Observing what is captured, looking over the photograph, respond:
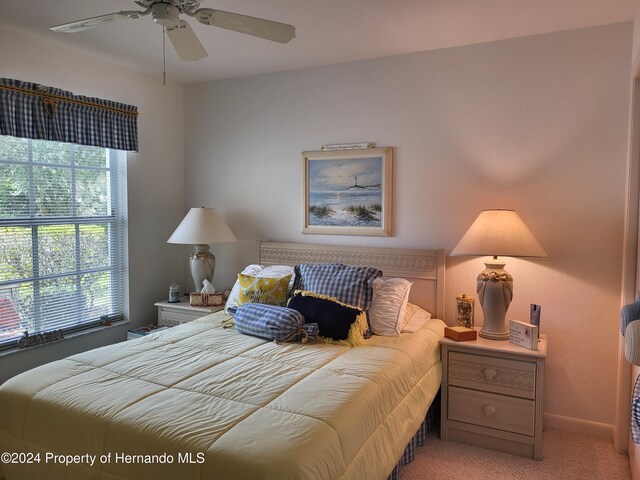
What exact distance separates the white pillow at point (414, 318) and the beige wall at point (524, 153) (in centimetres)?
25

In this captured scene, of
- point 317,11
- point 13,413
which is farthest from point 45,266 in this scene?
point 317,11

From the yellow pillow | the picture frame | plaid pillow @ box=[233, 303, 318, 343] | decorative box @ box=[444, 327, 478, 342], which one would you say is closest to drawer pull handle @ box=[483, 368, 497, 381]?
decorative box @ box=[444, 327, 478, 342]

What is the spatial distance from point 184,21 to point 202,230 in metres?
1.95

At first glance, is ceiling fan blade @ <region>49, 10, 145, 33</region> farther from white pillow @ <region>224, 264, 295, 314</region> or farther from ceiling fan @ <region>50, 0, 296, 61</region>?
white pillow @ <region>224, 264, 295, 314</region>

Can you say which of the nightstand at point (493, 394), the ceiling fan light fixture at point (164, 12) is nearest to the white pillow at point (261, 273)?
the nightstand at point (493, 394)

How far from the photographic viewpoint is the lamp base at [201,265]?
3.92 meters

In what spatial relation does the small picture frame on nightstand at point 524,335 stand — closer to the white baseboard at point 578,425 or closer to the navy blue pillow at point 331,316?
the white baseboard at point 578,425

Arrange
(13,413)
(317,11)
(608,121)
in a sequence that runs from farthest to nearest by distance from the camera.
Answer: (608,121) < (317,11) < (13,413)

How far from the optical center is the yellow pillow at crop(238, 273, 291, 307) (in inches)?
126

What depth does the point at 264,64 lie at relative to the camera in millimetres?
3703

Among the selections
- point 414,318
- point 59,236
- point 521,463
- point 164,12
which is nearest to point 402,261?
point 414,318

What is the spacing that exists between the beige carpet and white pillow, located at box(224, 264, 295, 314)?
141 cm

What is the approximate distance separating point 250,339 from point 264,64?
2205 mm

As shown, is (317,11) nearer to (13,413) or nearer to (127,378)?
(127,378)
